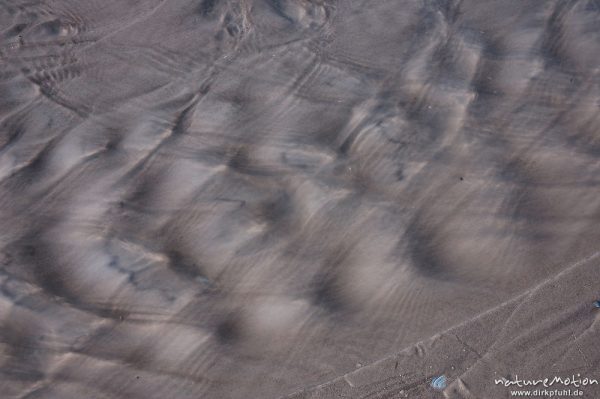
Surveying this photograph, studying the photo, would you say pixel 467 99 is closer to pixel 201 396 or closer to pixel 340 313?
pixel 340 313

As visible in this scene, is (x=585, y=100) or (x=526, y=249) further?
(x=585, y=100)

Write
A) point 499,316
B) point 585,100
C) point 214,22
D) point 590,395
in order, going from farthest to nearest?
point 214,22
point 585,100
point 499,316
point 590,395

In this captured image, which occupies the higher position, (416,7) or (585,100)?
(416,7)

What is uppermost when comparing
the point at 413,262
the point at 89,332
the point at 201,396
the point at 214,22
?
the point at 214,22

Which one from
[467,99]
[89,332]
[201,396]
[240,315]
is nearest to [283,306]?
[240,315]

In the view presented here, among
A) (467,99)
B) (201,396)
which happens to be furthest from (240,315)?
(467,99)

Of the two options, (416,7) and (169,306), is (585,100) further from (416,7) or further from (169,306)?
(169,306)

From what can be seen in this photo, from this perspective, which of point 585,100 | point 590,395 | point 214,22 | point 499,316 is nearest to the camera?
point 590,395
